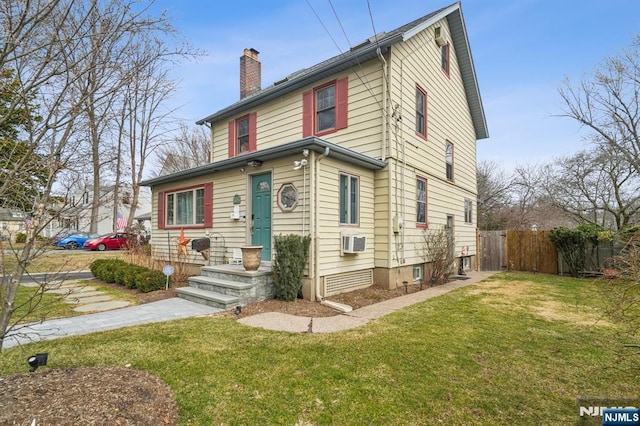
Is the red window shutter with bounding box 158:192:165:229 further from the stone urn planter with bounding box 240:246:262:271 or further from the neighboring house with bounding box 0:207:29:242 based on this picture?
the neighboring house with bounding box 0:207:29:242

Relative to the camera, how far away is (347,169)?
7.47m

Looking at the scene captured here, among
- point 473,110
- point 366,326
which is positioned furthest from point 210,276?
point 473,110

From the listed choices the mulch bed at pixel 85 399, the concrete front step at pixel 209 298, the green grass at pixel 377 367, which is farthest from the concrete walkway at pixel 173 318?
the mulch bed at pixel 85 399

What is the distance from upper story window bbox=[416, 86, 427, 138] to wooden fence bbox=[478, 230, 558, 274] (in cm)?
658

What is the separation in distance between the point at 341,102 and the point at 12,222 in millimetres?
7331

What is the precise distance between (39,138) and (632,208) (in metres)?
20.7

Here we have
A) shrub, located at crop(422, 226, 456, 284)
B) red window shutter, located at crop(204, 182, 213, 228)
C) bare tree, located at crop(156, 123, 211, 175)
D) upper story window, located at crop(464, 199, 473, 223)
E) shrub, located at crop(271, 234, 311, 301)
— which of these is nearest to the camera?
shrub, located at crop(271, 234, 311, 301)

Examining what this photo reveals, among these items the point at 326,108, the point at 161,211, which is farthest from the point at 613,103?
the point at 161,211

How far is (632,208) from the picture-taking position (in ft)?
49.0

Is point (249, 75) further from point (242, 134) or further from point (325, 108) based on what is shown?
point (325, 108)

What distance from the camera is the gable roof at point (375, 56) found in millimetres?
8109

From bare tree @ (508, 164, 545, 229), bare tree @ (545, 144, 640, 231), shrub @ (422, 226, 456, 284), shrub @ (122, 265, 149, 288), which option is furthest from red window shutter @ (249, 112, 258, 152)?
bare tree @ (508, 164, 545, 229)

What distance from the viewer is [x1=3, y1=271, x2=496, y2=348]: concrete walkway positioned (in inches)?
186

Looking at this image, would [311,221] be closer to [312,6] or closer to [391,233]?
[391,233]
